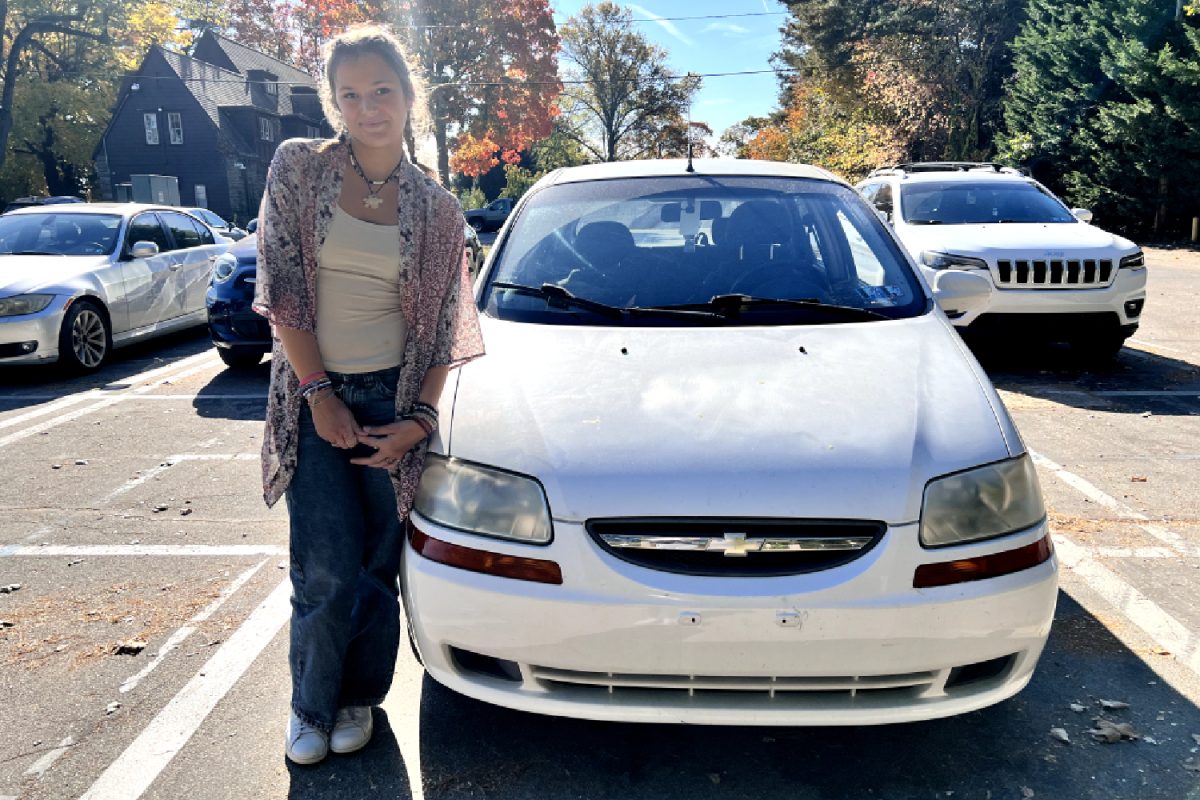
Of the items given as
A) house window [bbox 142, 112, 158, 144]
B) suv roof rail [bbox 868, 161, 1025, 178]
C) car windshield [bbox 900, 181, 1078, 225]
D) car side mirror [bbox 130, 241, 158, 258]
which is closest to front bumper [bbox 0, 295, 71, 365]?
car side mirror [bbox 130, 241, 158, 258]

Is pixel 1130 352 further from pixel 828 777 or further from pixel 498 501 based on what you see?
pixel 498 501

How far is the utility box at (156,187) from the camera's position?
38562 mm

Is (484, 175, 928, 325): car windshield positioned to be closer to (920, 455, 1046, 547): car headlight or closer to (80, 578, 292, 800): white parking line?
(920, 455, 1046, 547): car headlight

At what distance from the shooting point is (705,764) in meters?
2.41

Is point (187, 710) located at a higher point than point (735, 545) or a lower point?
lower

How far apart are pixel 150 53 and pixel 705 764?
45152 mm

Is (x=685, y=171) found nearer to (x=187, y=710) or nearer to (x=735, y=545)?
(x=735, y=545)

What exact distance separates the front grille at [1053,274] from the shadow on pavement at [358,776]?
6250 millimetres

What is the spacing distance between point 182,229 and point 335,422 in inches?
335

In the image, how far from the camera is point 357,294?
7.35 feet

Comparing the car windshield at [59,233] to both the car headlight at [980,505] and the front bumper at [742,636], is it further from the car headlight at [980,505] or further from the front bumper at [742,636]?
the car headlight at [980,505]

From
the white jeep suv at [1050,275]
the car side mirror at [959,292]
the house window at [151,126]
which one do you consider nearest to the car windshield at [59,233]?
the white jeep suv at [1050,275]

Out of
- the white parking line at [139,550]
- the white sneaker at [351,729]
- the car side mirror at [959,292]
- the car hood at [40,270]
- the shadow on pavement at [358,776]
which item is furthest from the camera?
the car hood at [40,270]

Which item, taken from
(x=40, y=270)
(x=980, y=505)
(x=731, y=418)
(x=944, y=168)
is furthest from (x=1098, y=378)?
(x=40, y=270)
